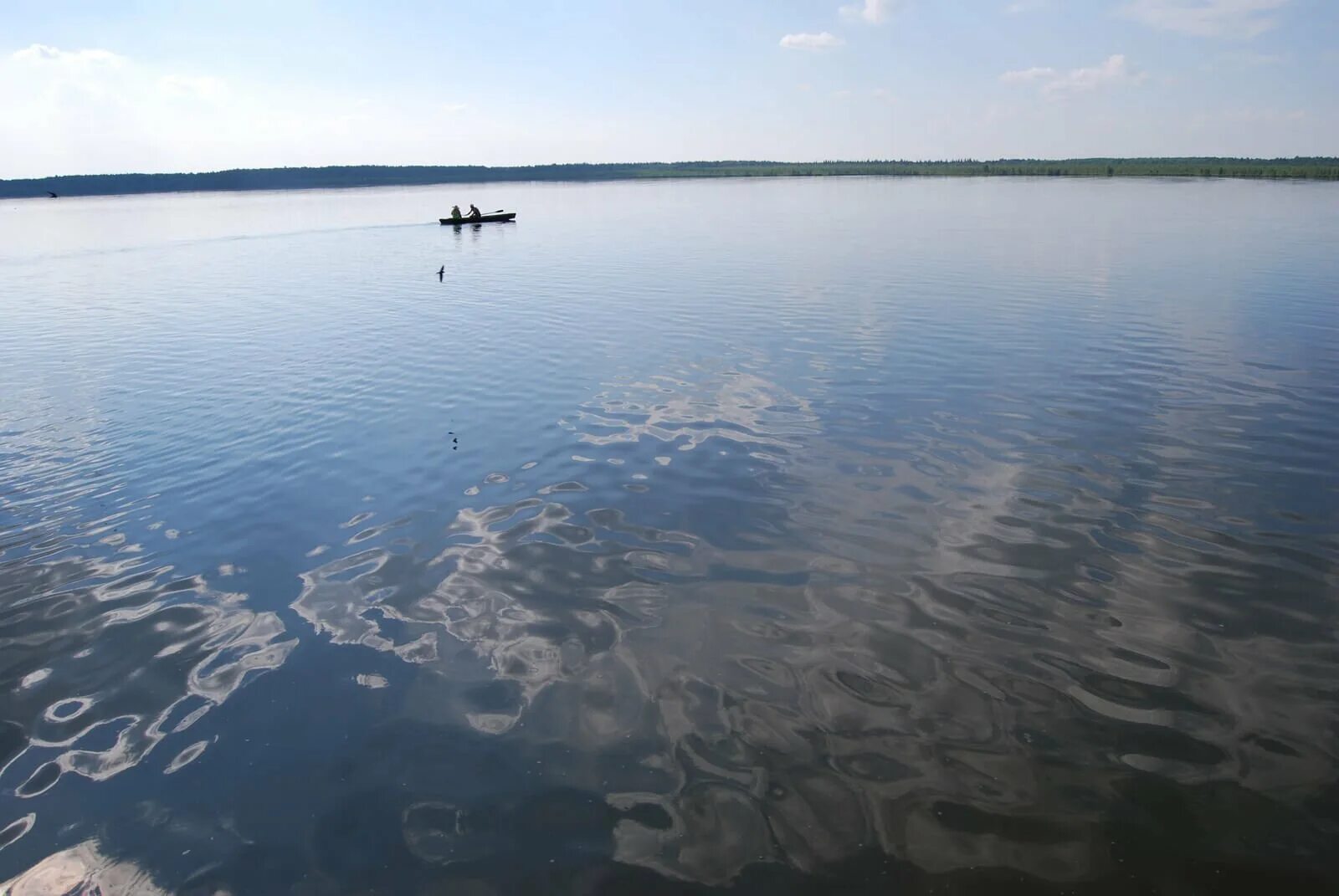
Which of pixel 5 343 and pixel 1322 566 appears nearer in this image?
pixel 1322 566

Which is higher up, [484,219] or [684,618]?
[484,219]

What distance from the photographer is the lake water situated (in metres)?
6.42

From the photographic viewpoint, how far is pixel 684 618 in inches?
374

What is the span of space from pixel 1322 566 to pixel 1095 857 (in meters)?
6.52

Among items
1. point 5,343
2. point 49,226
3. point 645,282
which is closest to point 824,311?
point 645,282

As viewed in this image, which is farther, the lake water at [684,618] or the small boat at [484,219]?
the small boat at [484,219]

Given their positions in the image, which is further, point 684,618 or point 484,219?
point 484,219

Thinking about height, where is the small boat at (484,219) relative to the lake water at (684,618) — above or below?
above

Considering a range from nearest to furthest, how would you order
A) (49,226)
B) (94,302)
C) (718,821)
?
(718,821)
(94,302)
(49,226)

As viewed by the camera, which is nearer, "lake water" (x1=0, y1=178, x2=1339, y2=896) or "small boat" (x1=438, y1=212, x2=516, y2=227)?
"lake water" (x1=0, y1=178, x2=1339, y2=896)

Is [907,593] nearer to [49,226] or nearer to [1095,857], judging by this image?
[1095,857]

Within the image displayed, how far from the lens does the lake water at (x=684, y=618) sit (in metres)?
6.42

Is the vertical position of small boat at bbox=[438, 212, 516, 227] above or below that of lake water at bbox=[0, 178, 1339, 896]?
above

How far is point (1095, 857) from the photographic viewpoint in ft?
20.0
